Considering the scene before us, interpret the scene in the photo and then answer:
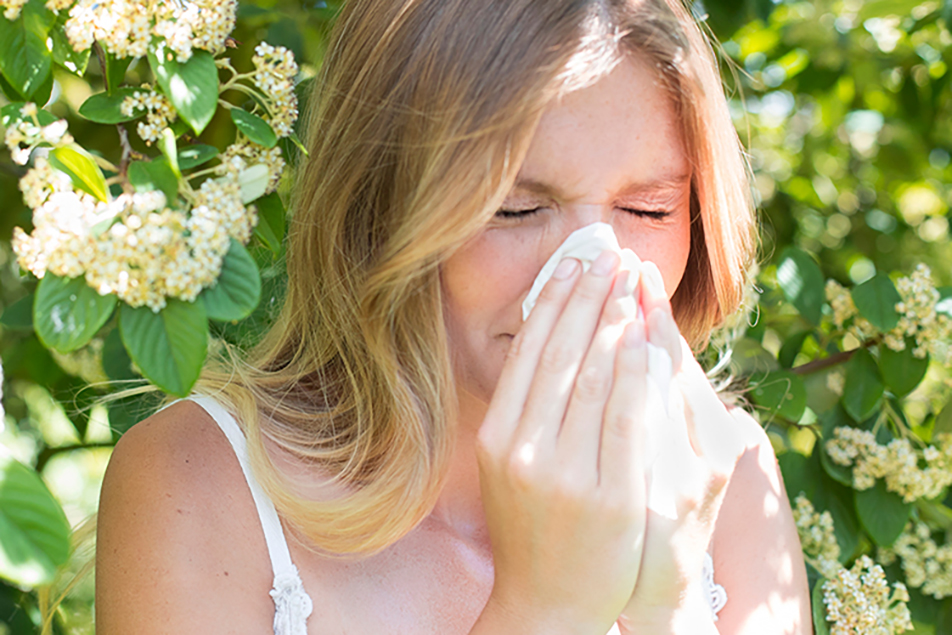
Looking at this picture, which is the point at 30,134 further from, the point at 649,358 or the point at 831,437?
the point at 831,437

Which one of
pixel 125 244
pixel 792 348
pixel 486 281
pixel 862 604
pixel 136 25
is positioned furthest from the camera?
pixel 792 348

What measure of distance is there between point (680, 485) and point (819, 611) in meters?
0.75

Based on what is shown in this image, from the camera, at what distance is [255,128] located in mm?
1091

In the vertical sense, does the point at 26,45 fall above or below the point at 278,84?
above

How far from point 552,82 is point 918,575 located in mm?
1487

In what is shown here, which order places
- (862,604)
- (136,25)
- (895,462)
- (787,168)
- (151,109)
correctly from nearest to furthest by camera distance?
(136,25) → (151,109) → (862,604) → (895,462) → (787,168)

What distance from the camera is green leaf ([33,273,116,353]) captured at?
0.83 m

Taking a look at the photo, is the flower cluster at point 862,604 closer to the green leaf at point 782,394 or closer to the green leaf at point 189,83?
the green leaf at point 782,394

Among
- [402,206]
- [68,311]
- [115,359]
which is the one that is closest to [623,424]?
[402,206]

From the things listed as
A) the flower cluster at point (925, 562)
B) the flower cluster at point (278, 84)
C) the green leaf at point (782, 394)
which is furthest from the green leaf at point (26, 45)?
the flower cluster at point (925, 562)

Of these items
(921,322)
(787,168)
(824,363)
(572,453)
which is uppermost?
(572,453)

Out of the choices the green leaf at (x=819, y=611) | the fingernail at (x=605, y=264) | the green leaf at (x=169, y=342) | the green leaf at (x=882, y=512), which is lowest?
the green leaf at (x=819, y=611)

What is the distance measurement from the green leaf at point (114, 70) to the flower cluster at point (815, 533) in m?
1.61

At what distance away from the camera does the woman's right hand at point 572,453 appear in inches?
44.7
